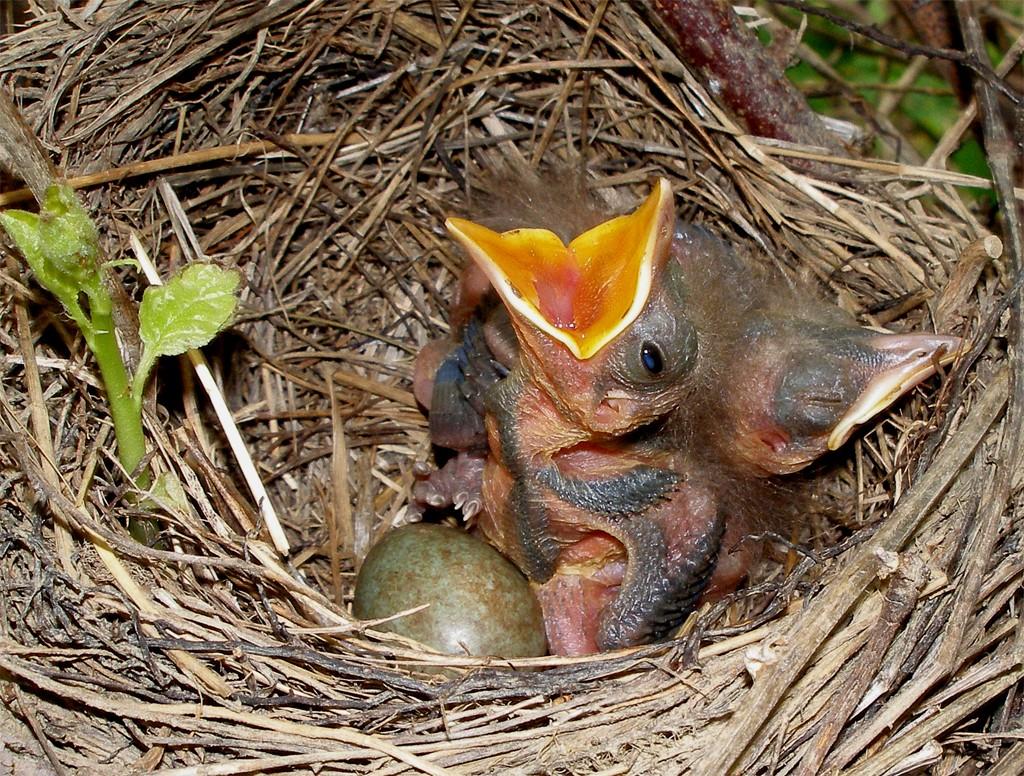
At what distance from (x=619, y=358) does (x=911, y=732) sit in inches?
27.3

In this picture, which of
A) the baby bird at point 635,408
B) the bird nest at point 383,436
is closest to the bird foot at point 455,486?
the baby bird at point 635,408

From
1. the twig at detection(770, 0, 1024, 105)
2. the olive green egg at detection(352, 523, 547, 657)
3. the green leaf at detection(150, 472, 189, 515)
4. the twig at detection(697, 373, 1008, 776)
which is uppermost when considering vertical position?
the twig at detection(770, 0, 1024, 105)

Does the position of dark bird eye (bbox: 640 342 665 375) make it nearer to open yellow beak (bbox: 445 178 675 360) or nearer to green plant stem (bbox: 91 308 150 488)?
open yellow beak (bbox: 445 178 675 360)

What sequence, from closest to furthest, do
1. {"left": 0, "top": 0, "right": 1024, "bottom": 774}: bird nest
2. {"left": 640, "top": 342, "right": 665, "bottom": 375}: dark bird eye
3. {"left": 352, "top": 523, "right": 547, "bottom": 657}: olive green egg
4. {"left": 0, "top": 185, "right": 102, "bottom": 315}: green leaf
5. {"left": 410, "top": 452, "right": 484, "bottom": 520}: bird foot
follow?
{"left": 0, "top": 185, "right": 102, "bottom": 315}: green leaf, {"left": 0, "top": 0, "right": 1024, "bottom": 774}: bird nest, {"left": 640, "top": 342, "right": 665, "bottom": 375}: dark bird eye, {"left": 352, "top": 523, "right": 547, "bottom": 657}: olive green egg, {"left": 410, "top": 452, "right": 484, "bottom": 520}: bird foot

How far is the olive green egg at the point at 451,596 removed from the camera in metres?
1.81

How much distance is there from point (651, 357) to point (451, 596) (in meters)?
0.54

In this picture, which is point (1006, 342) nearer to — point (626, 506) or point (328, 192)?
point (626, 506)

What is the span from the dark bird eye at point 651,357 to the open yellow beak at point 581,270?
9 centimetres

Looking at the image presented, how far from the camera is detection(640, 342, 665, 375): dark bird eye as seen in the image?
1676 millimetres

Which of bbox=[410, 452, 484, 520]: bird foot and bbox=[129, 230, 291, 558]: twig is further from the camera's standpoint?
bbox=[410, 452, 484, 520]: bird foot

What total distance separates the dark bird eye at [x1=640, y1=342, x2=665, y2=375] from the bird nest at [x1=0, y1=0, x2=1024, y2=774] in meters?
0.37

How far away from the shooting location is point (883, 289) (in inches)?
85.0

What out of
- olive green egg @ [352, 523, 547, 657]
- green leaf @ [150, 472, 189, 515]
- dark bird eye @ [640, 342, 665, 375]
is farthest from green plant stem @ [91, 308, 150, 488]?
dark bird eye @ [640, 342, 665, 375]

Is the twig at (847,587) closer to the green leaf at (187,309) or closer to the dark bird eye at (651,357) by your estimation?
the dark bird eye at (651,357)
